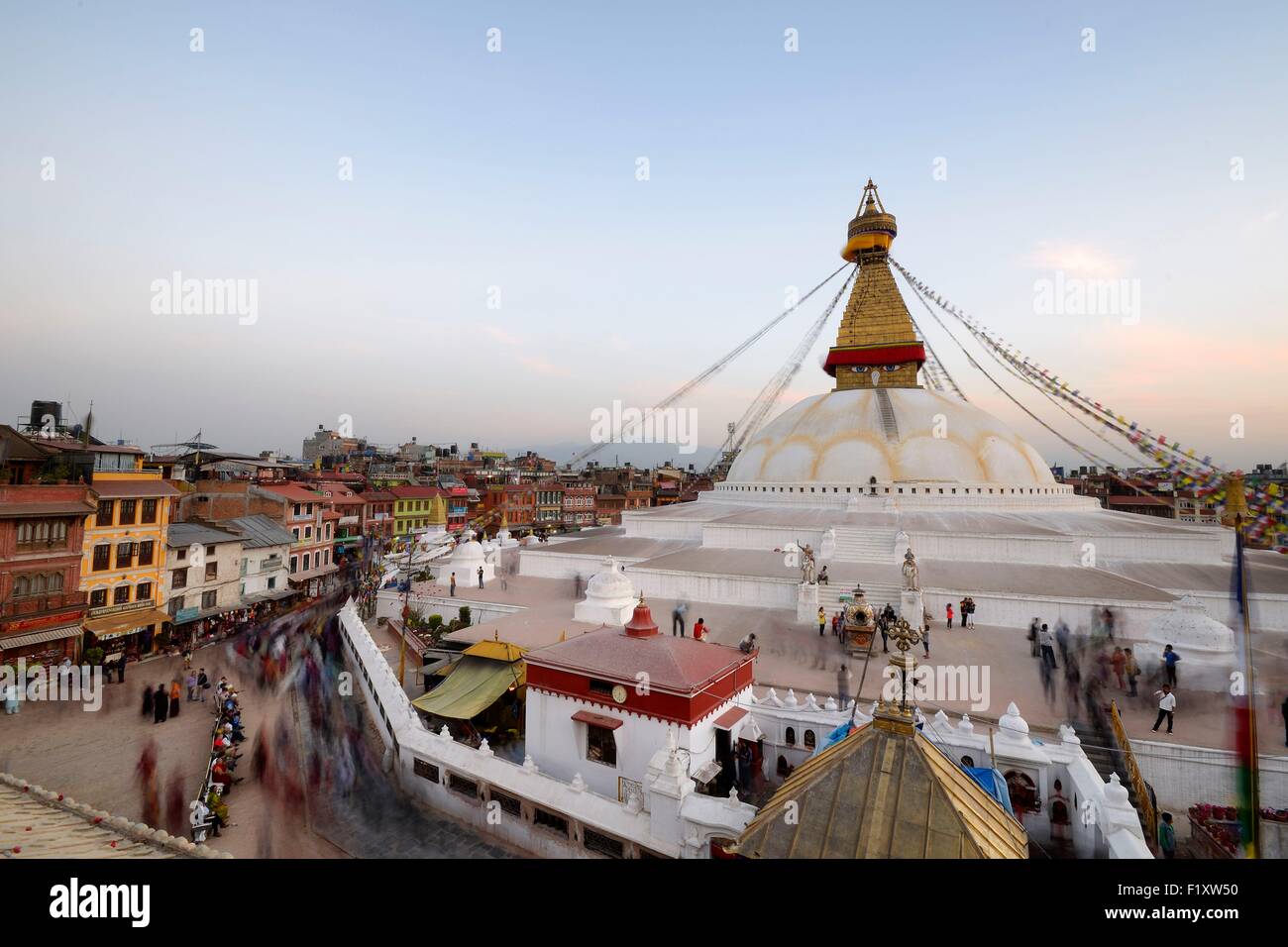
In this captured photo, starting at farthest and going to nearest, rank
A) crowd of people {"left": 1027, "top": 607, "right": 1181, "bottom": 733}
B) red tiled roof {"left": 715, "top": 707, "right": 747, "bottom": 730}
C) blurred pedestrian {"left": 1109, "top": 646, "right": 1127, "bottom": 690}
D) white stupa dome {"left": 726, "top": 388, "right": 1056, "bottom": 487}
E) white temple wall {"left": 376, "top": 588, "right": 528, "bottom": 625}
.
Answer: white stupa dome {"left": 726, "top": 388, "right": 1056, "bottom": 487}
white temple wall {"left": 376, "top": 588, "right": 528, "bottom": 625}
blurred pedestrian {"left": 1109, "top": 646, "right": 1127, "bottom": 690}
crowd of people {"left": 1027, "top": 607, "right": 1181, "bottom": 733}
red tiled roof {"left": 715, "top": 707, "right": 747, "bottom": 730}

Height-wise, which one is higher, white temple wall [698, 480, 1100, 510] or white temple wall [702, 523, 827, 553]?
white temple wall [698, 480, 1100, 510]

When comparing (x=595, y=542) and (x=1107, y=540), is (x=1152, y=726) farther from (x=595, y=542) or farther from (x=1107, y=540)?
(x=595, y=542)

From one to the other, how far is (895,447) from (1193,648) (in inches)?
495

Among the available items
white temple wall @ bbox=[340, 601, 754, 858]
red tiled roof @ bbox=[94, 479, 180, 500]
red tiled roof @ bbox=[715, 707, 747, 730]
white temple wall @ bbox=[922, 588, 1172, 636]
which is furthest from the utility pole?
white temple wall @ bbox=[922, 588, 1172, 636]

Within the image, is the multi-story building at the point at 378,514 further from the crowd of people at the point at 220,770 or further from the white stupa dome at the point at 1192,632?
the white stupa dome at the point at 1192,632

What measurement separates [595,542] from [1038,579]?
450 inches

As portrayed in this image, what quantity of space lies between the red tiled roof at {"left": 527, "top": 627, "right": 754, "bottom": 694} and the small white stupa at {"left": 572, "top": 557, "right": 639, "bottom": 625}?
4113mm

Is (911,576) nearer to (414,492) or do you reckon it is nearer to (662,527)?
(662,527)

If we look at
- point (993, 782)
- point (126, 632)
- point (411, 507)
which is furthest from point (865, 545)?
point (411, 507)

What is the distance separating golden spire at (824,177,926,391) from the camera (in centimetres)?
2414

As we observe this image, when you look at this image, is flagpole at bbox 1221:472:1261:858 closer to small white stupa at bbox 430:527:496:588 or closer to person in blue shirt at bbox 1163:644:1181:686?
person in blue shirt at bbox 1163:644:1181:686

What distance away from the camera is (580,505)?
44188mm

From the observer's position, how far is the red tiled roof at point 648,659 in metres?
6.57

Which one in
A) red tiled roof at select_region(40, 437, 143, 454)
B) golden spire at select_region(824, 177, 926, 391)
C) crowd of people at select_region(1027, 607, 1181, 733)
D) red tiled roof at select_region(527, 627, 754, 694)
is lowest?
crowd of people at select_region(1027, 607, 1181, 733)
